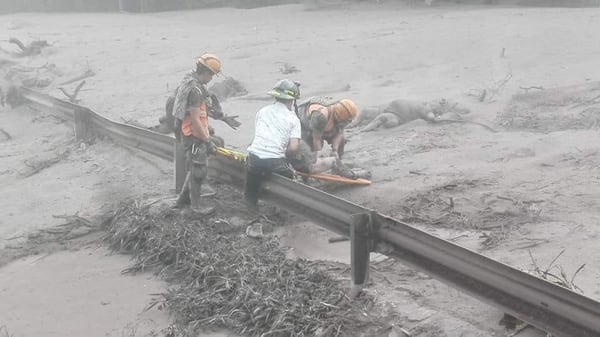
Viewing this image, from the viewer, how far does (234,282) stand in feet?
18.4

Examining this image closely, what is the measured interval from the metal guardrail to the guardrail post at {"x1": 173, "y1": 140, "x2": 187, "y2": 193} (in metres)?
1.34

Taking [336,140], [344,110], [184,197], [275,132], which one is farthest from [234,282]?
Result: [336,140]

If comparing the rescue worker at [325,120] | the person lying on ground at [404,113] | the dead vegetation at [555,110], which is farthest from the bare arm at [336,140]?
the dead vegetation at [555,110]

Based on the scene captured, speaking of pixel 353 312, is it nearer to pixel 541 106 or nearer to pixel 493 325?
pixel 493 325

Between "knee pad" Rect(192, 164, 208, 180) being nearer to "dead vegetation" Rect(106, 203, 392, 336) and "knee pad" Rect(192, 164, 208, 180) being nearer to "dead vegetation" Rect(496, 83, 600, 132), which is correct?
"dead vegetation" Rect(106, 203, 392, 336)

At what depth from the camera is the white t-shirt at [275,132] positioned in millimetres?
6887

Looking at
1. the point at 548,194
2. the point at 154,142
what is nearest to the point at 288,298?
the point at 548,194

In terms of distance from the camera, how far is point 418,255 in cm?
489

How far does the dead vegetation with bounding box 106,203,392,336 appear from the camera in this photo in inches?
195

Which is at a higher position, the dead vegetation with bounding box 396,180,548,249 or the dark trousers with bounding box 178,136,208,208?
the dark trousers with bounding box 178,136,208,208

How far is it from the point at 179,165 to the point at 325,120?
5.44 ft

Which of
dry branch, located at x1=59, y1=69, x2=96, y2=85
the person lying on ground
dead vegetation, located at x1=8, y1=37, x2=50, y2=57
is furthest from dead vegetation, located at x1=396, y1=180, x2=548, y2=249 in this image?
dead vegetation, located at x1=8, y1=37, x2=50, y2=57

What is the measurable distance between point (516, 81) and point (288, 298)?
25.7 feet

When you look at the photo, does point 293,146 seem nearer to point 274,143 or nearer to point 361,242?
point 274,143
